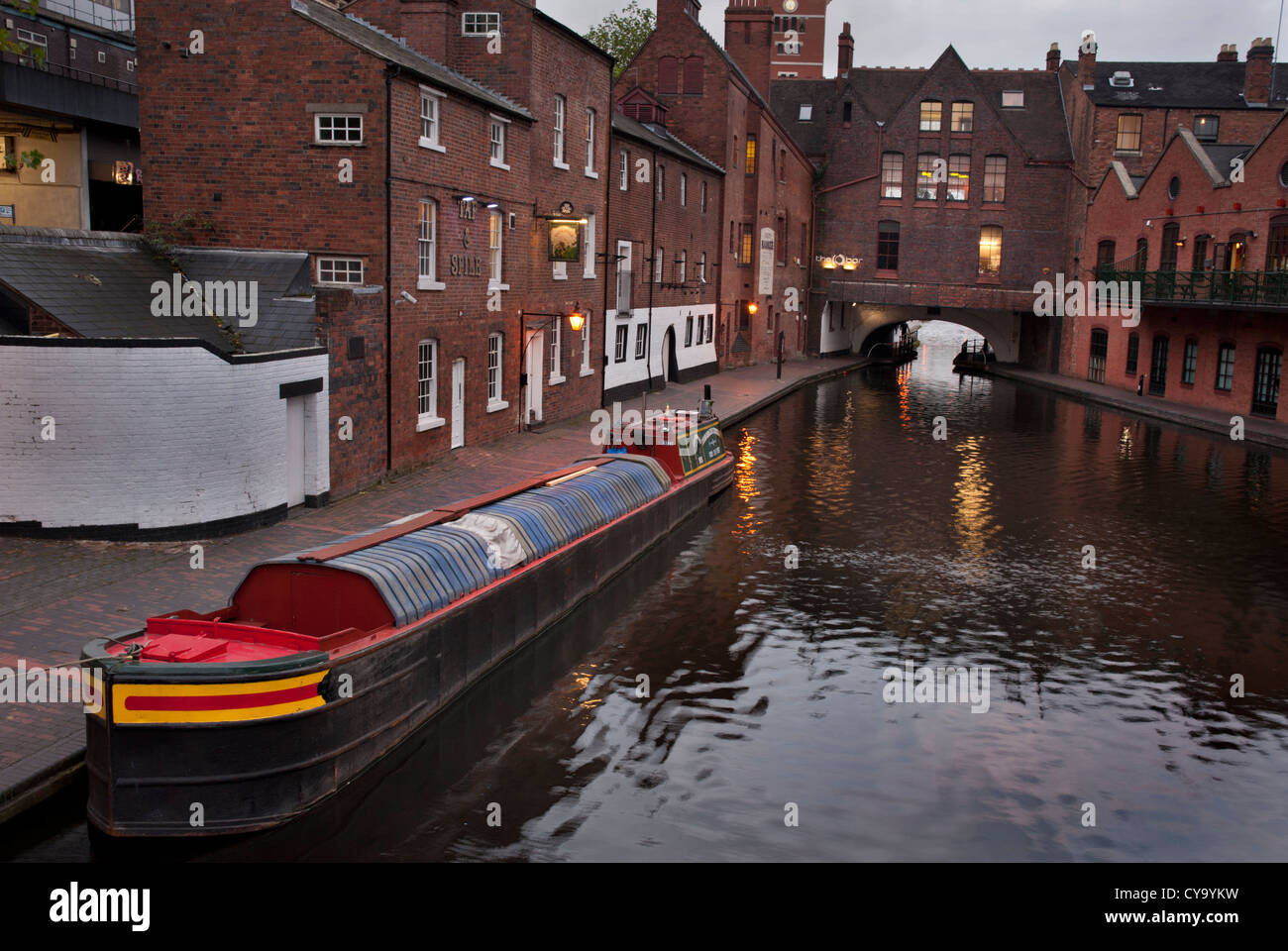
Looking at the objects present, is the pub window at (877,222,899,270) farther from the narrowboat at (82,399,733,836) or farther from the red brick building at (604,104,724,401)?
the narrowboat at (82,399,733,836)

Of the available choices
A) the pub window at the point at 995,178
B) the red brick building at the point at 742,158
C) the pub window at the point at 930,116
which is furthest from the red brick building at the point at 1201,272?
the red brick building at the point at 742,158

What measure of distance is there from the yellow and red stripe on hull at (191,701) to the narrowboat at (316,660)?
1 centimetres

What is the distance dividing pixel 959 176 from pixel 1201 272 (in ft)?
67.2

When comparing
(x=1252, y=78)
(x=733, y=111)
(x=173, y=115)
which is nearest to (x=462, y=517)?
(x=173, y=115)

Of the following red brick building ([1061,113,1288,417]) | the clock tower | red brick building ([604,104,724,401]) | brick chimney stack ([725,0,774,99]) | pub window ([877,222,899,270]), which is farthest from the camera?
the clock tower

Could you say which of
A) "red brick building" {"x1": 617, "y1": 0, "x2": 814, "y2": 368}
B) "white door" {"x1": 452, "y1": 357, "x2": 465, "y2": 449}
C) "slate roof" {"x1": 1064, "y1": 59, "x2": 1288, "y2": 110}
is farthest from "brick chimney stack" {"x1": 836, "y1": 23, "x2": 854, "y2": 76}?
Answer: "white door" {"x1": 452, "y1": 357, "x2": 465, "y2": 449}

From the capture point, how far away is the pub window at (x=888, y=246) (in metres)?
57.1

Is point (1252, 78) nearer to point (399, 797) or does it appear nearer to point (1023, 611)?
point (1023, 611)

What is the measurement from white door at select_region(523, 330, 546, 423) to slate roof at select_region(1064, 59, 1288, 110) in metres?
34.6

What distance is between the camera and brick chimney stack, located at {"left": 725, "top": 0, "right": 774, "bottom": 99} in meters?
52.8
